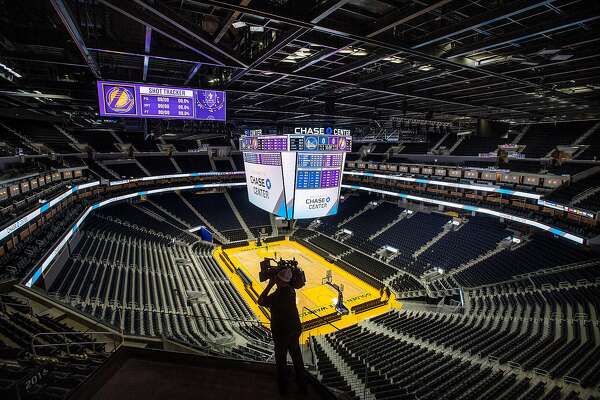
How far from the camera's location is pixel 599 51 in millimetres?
8523

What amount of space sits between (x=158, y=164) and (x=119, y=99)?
98.1 ft

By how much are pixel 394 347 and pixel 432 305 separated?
8.56m

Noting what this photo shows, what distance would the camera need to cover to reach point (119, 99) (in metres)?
9.37

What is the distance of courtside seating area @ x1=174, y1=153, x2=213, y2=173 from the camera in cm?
3841

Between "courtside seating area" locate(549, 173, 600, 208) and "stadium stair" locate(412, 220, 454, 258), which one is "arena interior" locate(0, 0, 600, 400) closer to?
"courtside seating area" locate(549, 173, 600, 208)

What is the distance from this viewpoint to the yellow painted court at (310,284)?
19.9 meters

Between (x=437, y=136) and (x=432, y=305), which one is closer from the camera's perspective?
(x=432, y=305)

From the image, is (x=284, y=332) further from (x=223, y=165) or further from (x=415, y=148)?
(x=223, y=165)

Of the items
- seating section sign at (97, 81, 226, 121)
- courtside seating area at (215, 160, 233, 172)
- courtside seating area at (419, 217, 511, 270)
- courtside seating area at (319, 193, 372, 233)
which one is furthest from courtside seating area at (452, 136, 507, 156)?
seating section sign at (97, 81, 226, 121)

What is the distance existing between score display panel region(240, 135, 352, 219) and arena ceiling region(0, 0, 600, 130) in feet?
11.5

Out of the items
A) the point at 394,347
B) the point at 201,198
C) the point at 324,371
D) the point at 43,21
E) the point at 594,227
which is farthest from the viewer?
the point at 201,198

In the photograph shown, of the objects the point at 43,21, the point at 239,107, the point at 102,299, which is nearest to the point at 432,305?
the point at 239,107

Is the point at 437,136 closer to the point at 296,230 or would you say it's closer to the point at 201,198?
the point at 296,230

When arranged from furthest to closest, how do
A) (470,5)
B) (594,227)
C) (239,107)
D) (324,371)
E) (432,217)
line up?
(432,217)
(239,107)
(594,227)
(324,371)
(470,5)
